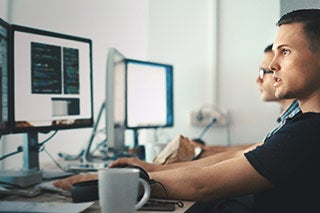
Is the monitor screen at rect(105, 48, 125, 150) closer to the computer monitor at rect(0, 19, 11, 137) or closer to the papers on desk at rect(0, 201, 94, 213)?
the computer monitor at rect(0, 19, 11, 137)

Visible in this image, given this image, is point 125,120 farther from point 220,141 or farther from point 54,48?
point 220,141

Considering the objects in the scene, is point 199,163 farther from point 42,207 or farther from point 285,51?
point 42,207

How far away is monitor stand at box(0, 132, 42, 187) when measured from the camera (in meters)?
1.26

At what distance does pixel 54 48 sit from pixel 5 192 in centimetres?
56

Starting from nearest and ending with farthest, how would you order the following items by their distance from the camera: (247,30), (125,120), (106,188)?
(106,188), (125,120), (247,30)

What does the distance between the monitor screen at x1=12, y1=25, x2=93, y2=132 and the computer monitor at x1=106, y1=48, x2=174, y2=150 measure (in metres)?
0.15

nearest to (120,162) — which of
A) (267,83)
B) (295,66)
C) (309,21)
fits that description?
(295,66)

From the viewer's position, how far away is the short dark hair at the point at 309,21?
1356 mm

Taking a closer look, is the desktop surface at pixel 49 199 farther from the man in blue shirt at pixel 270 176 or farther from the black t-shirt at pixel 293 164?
the black t-shirt at pixel 293 164

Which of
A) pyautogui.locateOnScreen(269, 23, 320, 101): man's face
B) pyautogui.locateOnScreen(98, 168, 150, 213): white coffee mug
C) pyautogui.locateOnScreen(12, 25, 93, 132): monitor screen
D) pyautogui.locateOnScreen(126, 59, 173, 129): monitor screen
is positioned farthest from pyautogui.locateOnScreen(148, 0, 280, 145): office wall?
pyautogui.locateOnScreen(98, 168, 150, 213): white coffee mug

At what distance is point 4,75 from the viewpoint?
1289mm

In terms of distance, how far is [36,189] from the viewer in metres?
1.20

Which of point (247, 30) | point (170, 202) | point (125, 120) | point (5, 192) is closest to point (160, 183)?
point (170, 202)

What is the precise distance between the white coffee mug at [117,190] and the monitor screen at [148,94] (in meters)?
1.20
